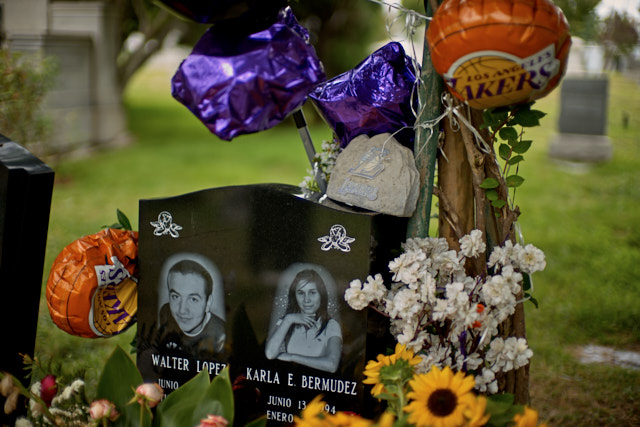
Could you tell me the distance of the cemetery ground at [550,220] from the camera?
309cm

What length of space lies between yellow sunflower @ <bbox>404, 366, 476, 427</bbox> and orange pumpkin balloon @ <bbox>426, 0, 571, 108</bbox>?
2.37 feet

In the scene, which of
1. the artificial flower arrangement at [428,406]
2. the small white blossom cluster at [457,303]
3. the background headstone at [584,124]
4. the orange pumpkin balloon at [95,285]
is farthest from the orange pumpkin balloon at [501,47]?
the background headstone at [584,124]

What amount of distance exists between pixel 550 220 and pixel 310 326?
461 centimetres

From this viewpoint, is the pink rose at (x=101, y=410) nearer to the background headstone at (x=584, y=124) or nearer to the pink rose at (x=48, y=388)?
the pink rose at (x=48, y=388)

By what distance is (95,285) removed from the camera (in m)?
2.10

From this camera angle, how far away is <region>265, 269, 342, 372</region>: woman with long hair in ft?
6.64

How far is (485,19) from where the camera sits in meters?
1.56

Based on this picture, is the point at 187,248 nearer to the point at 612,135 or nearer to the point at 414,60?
the point at 414,60

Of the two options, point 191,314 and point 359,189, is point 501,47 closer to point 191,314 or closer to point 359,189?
point 359,189

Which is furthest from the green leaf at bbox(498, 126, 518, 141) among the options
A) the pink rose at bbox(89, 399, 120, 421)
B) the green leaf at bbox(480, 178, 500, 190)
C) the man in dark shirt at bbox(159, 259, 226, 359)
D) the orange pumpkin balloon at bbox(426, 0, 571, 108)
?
the pink rose at bbox(89, 399, 120, 421)

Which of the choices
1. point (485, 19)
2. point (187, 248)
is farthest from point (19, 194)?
point (485, 19)

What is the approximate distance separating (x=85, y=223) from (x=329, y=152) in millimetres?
4323

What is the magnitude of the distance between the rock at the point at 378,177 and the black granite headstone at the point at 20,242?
0.93 metres

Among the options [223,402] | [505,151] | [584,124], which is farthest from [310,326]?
[584,124]
